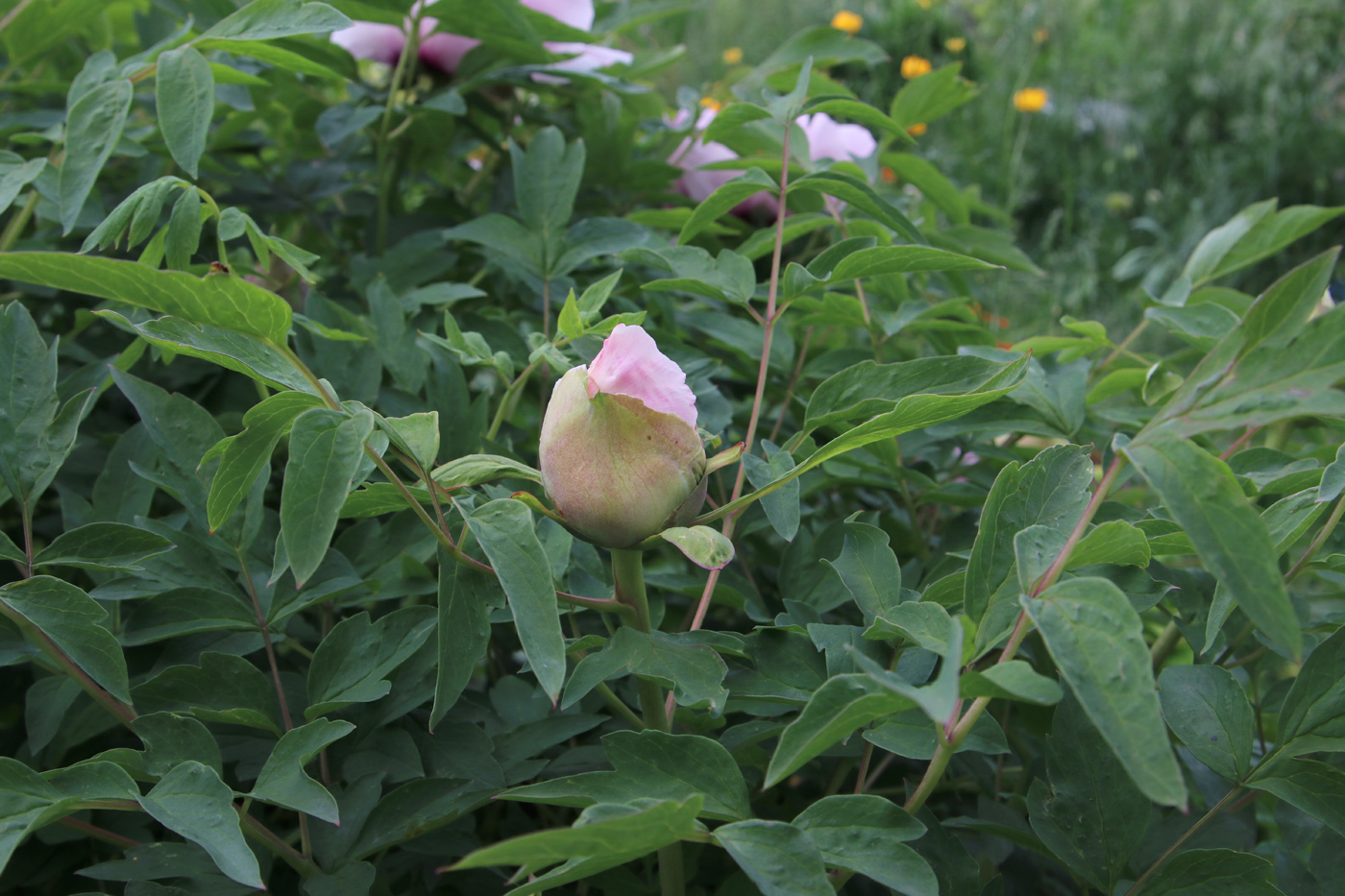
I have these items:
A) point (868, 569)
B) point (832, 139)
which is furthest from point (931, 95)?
point (868, 569)

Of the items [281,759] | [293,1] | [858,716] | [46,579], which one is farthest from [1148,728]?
[293,1]

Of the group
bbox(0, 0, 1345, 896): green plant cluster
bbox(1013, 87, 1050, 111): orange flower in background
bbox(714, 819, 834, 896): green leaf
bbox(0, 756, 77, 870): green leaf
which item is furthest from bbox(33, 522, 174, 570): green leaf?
bbox(1013, 87, 1050, 111): orange flower in background

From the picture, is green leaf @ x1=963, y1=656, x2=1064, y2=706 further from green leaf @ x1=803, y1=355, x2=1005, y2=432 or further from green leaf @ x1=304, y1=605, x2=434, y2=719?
green leaf @ x1=304, y1=605, x2=434, y2=719

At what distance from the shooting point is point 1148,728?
30 cm

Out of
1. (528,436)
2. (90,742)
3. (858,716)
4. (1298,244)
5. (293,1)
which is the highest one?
(293,1)

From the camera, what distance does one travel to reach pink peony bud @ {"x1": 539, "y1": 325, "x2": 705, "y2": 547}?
1.25ft

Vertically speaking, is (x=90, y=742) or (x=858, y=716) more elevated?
(x=858, y=716)

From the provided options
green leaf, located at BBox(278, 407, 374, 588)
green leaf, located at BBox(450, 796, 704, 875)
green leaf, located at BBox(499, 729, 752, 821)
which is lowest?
green leaf, located at BBox(499, 729, 752, 821)

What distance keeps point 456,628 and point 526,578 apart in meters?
0.07

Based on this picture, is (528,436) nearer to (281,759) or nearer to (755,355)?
(755,355)

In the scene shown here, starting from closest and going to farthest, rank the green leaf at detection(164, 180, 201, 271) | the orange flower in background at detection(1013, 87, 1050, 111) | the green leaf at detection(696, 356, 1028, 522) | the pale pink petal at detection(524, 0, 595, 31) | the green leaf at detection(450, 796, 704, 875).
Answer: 1. the green leaf at detection(450, 796, 704, 875)
2. the green leaf at detection(696, 356, 1028, 522)
3. the green leaf at detection(164, 180, 201, 271)
4. the pale pink petal at detection(524, 0, 595, 31)
5. the orange flower in background at detection(1013, 87, 1050, 111)

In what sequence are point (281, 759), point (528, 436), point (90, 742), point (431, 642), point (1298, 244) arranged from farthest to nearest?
point (1298, 244) → point (528, 436) → point (90, 742) → point (431, 642) → point (281, 759)

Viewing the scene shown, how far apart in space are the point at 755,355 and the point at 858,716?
0.38 metres

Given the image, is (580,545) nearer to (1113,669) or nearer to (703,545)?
(703,545)
